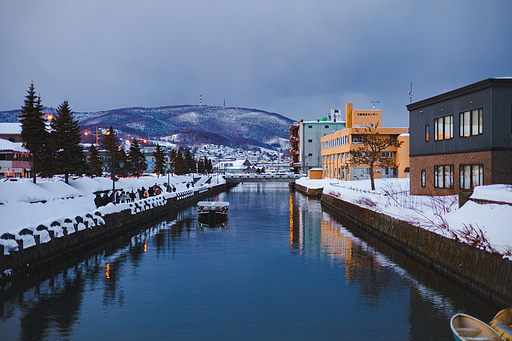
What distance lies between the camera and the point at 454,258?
19.2 meters

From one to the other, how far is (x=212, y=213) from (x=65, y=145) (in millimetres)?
32598

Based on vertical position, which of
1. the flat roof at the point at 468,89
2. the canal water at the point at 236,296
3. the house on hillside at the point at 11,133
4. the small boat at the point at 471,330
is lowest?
the canal water at the point at 236,296

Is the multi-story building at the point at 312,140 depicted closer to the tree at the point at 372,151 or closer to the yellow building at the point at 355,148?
the yellow building at the point at 355,148

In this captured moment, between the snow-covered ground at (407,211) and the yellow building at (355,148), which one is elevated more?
the yellow building at (355,148)

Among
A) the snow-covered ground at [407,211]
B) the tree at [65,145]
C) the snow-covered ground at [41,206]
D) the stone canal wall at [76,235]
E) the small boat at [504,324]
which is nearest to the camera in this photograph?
the small boat at [504,324]

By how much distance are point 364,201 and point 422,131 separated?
27.3ft

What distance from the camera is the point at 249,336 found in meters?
13.5

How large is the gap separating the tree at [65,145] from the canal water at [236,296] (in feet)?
126

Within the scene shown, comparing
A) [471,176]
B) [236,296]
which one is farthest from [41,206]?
[471,176]

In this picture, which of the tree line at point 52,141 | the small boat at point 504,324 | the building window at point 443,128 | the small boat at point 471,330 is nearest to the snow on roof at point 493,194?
the small boat at point 504,324

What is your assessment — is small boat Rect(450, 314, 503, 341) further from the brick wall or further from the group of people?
the group of people

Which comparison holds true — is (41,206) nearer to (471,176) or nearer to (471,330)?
(471,176)

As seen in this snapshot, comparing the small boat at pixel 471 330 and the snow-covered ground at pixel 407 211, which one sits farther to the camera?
the snow-covered ground at pixel 407 211

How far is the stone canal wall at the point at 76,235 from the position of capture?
19641 millimetres
